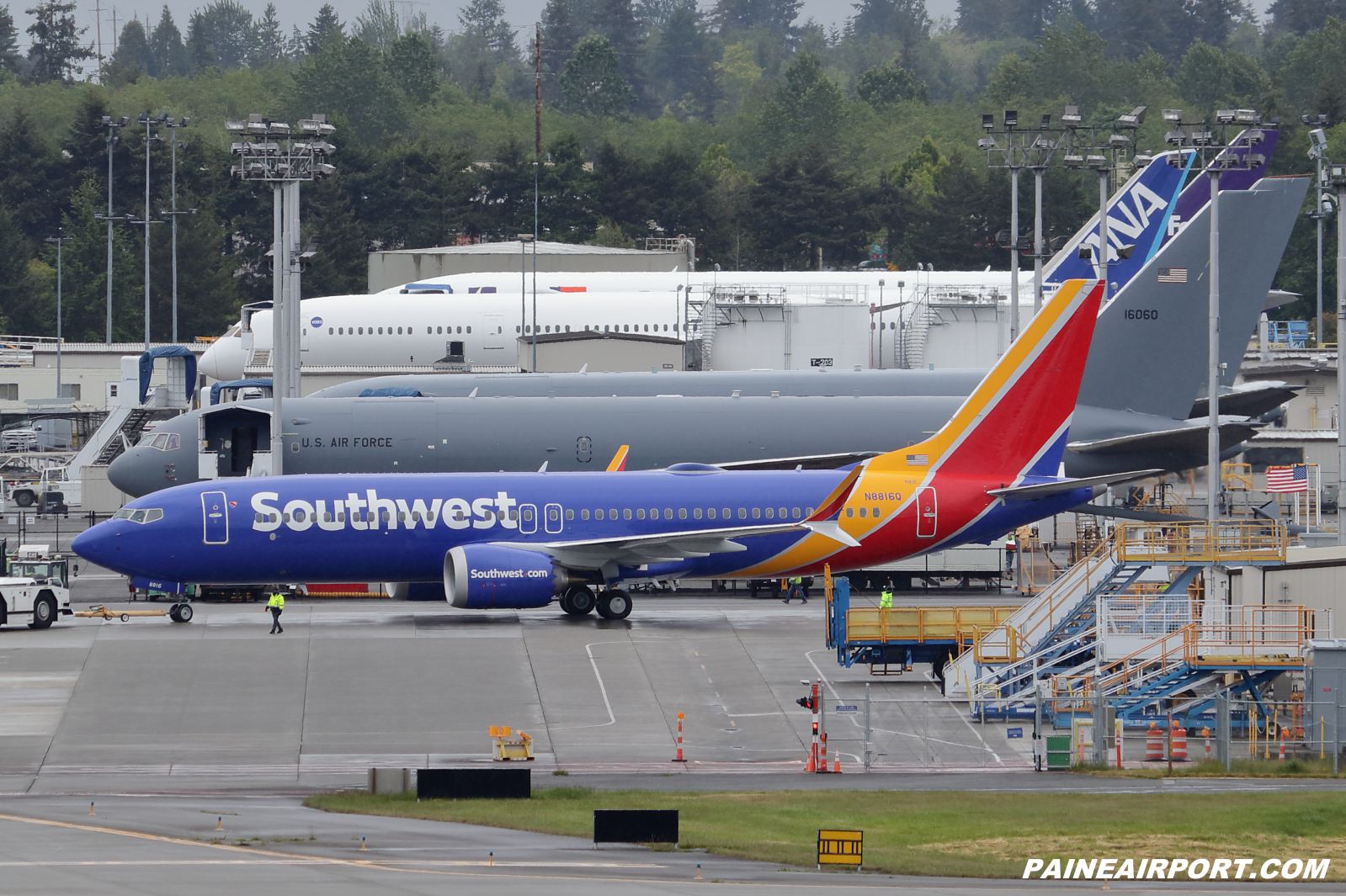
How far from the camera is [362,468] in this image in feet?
185

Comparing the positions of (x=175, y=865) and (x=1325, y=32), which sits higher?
(x=1325, y=32)

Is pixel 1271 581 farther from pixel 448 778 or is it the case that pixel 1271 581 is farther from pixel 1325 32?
pixel 1325 32

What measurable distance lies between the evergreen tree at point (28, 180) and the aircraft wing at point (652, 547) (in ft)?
402

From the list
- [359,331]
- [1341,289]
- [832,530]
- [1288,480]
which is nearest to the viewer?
[1341,289]

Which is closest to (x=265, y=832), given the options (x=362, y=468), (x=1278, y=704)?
(x=1278, y=704)

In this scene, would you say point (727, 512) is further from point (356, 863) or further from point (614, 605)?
point (356, 863)

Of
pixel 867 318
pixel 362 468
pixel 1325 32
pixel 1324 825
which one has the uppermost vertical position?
pixel 1325 32

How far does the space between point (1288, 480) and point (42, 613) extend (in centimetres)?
3858

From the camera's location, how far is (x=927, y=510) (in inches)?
1852

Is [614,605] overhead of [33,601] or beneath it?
beneath

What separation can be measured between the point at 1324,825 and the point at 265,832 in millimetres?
14556

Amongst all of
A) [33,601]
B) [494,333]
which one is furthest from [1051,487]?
[494,333]

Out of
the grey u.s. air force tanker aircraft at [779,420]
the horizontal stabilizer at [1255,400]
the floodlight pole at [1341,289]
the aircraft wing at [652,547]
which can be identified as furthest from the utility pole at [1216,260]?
the aircraft wing at [652,547]

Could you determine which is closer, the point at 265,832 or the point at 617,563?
the point at 265,832
